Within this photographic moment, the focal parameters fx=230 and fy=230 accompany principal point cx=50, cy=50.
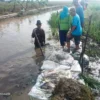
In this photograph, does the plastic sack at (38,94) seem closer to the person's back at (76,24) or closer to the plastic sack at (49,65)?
the plastic sack at (49,65)

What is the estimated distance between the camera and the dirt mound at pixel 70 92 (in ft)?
11.6

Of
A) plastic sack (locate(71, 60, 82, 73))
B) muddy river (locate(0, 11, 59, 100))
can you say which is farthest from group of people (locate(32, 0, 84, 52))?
plastic sack (locate(71, 60, 82, 73))

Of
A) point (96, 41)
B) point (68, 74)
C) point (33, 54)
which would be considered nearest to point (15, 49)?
point (33, 54)

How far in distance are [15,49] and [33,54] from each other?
2.96ft

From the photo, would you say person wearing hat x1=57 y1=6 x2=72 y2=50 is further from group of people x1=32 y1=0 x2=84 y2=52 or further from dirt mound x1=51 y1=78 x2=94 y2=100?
dirt mound x1=51 y1=78 x2=94 y2=100

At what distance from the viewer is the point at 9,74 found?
5.68 meters

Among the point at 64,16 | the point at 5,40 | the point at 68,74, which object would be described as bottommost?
the point at 5,40

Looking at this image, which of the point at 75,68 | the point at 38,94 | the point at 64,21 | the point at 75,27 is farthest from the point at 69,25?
the point at 38,94

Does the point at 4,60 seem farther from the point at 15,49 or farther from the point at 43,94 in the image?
the point at 43,94

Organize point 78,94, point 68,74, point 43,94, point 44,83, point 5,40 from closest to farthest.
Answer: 1. point 78,94
2. point 43,94
3. point 44,83
4. point 68,74
5. point 5,40

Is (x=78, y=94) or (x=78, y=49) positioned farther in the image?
(x=78, y=49)

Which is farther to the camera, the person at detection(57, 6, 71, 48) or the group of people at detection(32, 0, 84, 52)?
the person at detection(57, 6, 71, 48)

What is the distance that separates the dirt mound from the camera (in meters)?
3.54

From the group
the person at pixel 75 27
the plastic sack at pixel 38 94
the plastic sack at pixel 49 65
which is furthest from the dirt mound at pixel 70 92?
the person at pixel 75 27
